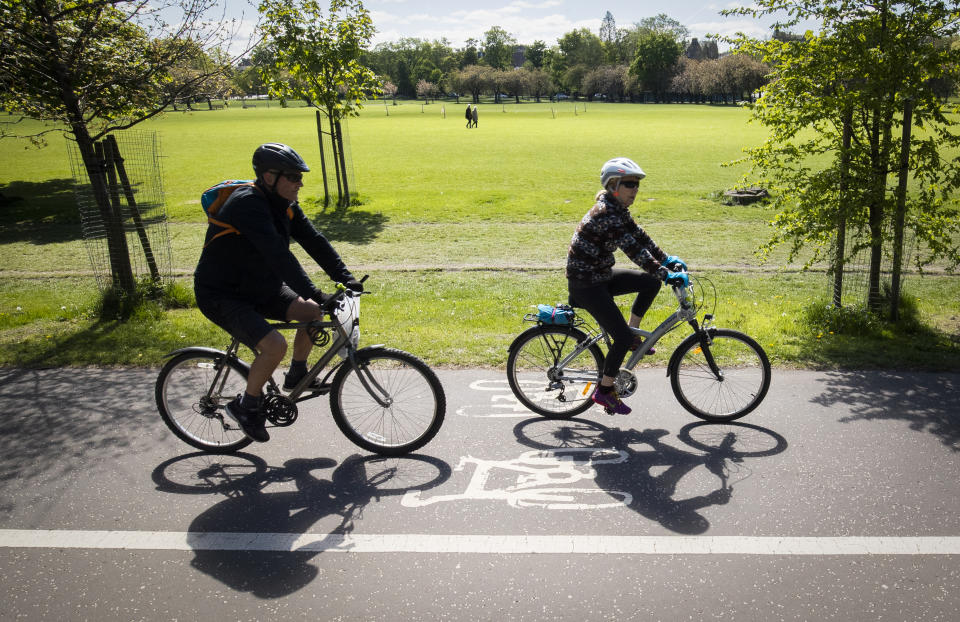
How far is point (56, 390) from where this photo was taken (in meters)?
5.64

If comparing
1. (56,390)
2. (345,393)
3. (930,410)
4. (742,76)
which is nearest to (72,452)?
(56,390)

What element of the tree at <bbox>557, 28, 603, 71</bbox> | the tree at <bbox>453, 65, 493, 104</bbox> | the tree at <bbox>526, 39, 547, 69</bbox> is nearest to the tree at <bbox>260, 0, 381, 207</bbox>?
the tree at <bbox>453, 65, 493, 104</bbox>

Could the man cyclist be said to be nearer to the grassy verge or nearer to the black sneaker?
the black sneaker

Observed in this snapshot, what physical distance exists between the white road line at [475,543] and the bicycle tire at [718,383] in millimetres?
1545

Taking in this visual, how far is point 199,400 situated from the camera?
4.56 m

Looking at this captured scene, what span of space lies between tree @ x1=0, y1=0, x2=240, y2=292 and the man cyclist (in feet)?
14.8

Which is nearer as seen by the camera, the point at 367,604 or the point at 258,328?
the point at 367,604

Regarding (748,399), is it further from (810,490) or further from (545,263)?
(545,263)

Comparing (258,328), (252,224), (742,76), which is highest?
(742,76)

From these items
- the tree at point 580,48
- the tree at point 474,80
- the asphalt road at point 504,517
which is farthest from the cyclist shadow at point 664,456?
the tree at point 580,48

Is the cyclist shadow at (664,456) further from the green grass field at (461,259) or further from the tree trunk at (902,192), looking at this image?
the tree trunk at (902,192)

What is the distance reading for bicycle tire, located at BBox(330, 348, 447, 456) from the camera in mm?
4285

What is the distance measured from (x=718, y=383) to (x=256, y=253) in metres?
3.45

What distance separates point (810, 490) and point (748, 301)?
4952 mm
